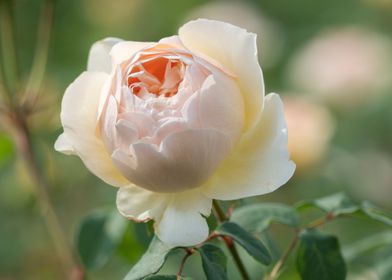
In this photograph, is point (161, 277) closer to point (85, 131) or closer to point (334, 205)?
point (85, 131)

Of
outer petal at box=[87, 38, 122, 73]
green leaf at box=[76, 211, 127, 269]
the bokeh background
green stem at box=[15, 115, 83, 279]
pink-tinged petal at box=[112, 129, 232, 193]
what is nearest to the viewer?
pink-tinged petal at box=[112, 129, 232, 193]

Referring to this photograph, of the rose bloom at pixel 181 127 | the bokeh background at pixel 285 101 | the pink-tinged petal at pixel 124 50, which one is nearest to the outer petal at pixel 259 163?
the rose bloom at pixel 181 127

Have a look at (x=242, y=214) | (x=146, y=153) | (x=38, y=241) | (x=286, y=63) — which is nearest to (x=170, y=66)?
(x=146, y=153)

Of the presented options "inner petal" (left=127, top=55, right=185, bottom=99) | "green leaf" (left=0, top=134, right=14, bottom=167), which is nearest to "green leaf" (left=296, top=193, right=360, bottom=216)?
"inner petal" (left=127, top=55, right=185, bottom=99)

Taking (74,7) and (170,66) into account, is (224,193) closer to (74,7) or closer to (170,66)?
(170,66)

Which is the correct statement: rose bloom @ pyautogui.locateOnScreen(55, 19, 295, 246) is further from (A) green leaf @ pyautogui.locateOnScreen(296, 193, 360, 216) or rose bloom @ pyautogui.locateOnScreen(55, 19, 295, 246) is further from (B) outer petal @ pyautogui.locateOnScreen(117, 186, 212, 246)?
(A) green leaf @ pyautogui.locateOnScreen(296, 193, 360, 216)

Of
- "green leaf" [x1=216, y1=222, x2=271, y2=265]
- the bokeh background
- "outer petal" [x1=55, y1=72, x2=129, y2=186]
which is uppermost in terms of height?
"outer petal" [x1=55, y1=72, x2=129, y2=186]

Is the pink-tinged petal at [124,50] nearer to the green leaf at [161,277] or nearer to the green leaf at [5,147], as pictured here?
the green leaf at [161,277]
